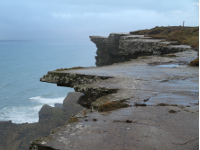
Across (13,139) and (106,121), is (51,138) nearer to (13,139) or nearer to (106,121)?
(106,121)

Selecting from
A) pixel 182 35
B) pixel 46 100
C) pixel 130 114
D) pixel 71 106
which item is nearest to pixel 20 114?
pixel 71 106

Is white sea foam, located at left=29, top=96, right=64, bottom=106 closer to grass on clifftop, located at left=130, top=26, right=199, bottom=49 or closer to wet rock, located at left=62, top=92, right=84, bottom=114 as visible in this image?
wet rock, located at left=62, top=92, right=84, bottom=114

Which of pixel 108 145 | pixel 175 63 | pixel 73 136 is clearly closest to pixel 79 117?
pixel 73 136

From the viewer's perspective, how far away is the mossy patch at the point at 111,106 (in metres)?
4.65

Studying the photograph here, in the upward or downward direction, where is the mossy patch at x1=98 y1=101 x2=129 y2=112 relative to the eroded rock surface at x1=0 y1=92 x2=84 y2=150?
upward

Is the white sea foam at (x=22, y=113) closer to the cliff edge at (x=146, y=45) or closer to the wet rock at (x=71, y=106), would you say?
the wet rock at (x=71, y=106)

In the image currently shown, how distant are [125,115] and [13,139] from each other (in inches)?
1263

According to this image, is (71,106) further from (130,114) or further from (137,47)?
(130,114)

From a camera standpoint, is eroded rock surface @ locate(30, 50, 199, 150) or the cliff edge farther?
the cliff edge

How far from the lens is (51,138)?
130 inches

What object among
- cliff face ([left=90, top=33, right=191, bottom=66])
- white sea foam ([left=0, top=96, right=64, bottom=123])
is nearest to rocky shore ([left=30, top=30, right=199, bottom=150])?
cliff face ([left=90, top=33, right=191, bottom=66])

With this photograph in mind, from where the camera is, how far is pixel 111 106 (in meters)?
4.77

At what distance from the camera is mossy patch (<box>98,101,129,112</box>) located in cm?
465

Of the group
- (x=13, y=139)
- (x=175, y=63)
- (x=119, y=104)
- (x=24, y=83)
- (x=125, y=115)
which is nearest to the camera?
(x=125, y=115)
